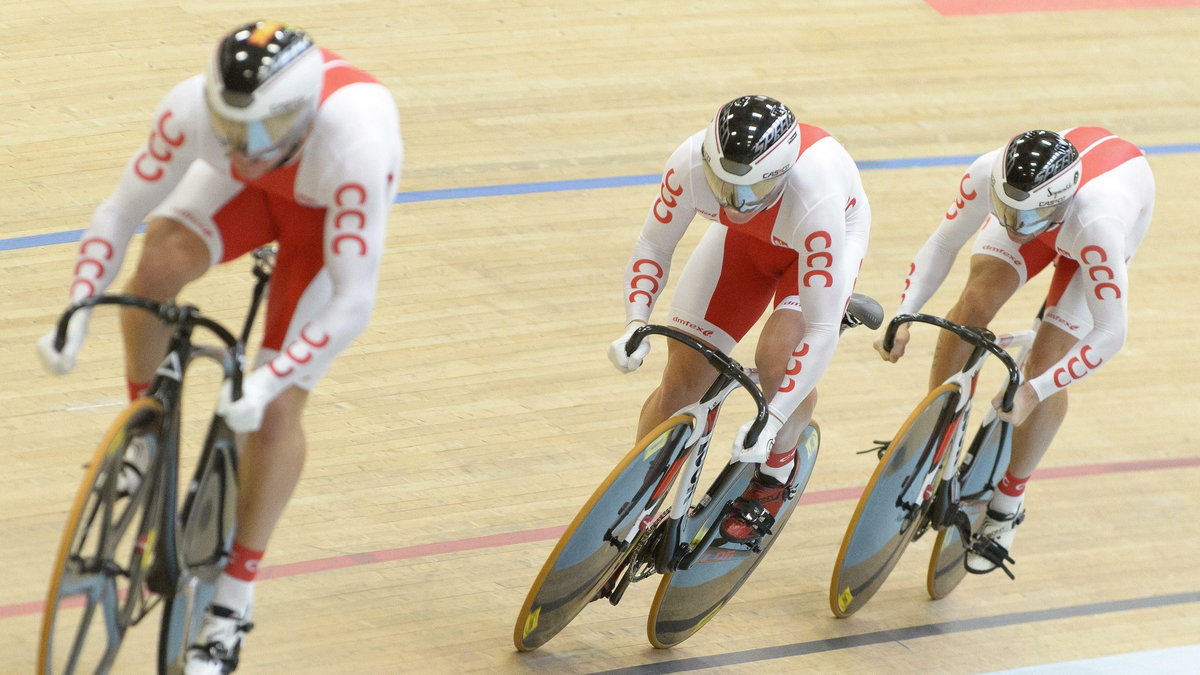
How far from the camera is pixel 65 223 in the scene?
16.4 ft

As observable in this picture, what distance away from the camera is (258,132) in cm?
253

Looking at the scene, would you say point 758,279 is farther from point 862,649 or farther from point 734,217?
point 862,649

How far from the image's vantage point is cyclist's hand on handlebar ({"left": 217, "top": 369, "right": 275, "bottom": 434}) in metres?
2.56

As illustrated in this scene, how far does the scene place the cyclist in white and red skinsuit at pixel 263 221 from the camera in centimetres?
256

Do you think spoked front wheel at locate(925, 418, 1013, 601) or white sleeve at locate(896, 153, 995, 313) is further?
spoked front wheel at locate(925, 418, 1013, 601)

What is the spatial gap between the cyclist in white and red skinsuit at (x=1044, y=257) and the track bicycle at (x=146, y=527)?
1.81 meters

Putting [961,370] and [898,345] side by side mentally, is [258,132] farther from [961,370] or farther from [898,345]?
[961,370]

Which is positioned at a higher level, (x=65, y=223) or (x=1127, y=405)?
(x=65, y=223)

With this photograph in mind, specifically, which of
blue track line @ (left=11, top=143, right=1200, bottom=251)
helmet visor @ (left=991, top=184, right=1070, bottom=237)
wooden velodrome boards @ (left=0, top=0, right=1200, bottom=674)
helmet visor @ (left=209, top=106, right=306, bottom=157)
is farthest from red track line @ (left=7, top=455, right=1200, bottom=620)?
blue track line @ (left=11, top=143, right=1200, bottom=251)

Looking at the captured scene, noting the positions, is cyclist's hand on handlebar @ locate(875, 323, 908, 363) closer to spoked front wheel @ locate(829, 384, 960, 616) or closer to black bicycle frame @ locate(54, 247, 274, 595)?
spoked front wheel @ locate(829, 384, 960, 616)

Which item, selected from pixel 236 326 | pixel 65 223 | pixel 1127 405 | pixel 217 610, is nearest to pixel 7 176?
pixel 65 223

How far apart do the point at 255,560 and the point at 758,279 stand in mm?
1367

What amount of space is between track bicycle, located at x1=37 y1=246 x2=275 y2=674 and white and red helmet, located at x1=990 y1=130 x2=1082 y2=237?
5.95ft

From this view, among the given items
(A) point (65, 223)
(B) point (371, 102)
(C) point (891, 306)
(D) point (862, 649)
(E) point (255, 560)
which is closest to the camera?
(B) point (371, 102)
